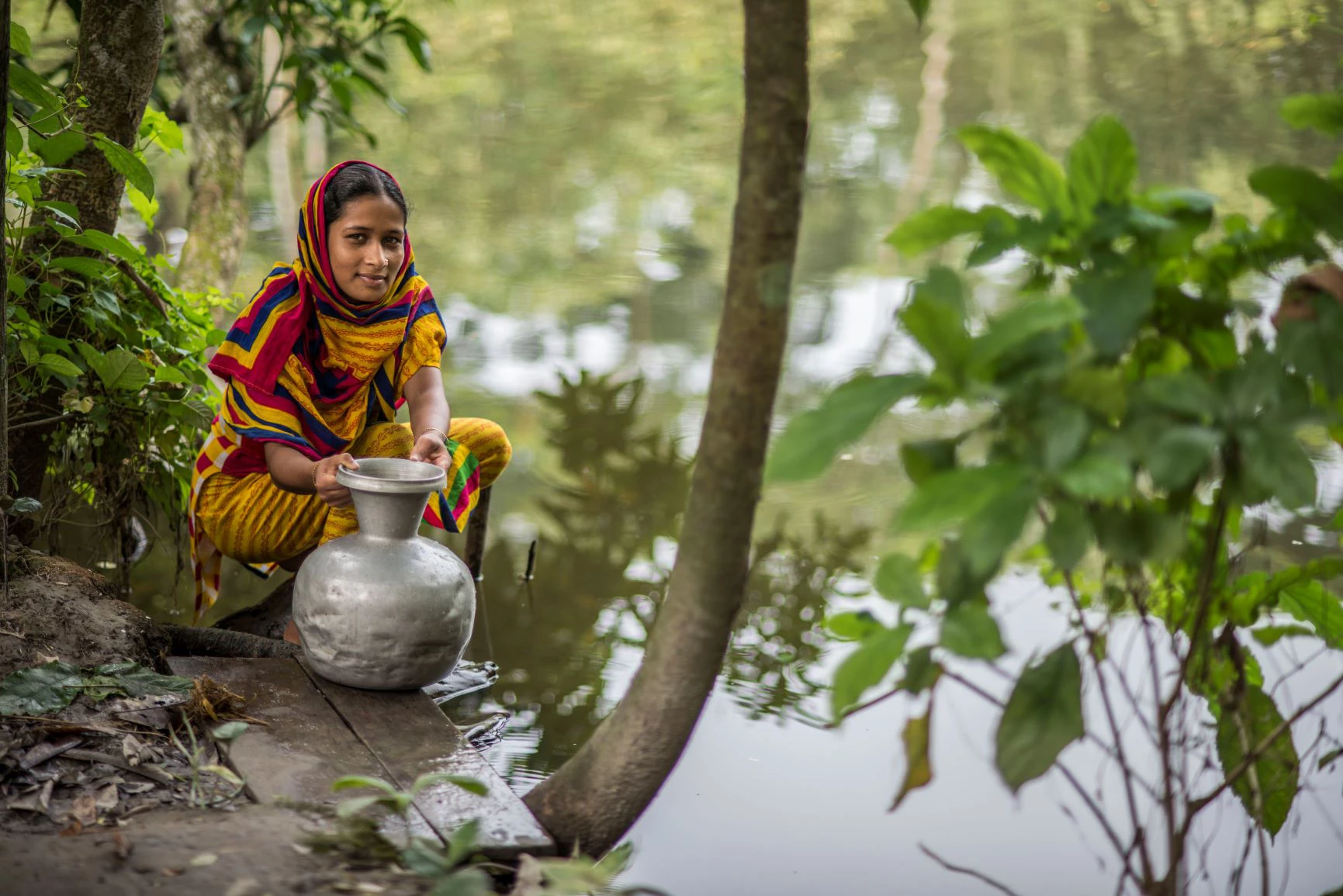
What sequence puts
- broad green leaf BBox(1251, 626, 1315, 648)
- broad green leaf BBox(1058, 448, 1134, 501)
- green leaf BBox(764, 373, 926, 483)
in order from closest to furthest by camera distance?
broad green leaf BBox(1058, 448, 1134, 501)
green leaf BBox(764, 373, 926, 483)
broad green leaf BBox(1251, 626, 1315, 648)

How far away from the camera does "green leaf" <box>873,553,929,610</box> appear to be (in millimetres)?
1286

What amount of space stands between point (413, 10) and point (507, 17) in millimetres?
685

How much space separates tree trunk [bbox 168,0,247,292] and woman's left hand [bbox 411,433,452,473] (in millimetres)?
1649

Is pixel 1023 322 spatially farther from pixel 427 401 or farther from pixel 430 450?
pixel 427 401

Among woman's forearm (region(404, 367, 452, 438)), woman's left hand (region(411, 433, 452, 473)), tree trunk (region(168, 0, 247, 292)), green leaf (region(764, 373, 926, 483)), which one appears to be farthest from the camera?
tree trunk (region(168, 0, 247, 292))

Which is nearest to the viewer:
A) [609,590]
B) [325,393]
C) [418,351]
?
[325,393]

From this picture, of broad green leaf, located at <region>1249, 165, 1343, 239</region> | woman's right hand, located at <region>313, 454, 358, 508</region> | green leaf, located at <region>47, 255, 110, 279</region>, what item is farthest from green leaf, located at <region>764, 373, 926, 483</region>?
green leaf, located at <region>47, 255, 110, 279</region>

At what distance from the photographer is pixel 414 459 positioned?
7.14 ft

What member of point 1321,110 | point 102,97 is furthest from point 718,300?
point 1321,110

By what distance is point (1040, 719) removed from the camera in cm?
126

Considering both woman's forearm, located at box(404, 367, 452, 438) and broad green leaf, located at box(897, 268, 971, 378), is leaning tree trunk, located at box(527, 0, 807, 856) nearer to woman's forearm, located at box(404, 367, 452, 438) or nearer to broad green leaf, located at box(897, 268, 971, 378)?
broad green leaf, located at box(897, 268, 971, 378)

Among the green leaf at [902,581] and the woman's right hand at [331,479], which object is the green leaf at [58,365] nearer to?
the woman's right hand at [331,479]

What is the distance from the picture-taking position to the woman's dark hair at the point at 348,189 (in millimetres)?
2252

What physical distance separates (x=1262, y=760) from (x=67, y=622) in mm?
1633
